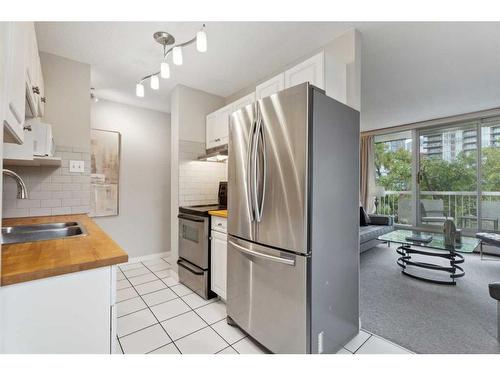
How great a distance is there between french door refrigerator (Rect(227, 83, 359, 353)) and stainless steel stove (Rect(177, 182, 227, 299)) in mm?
637

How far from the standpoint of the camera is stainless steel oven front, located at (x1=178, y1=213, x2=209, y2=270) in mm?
2386

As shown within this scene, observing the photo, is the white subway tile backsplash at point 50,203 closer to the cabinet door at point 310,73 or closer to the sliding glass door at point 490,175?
the cabinet door at point 310,73

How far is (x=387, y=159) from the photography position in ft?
18.2

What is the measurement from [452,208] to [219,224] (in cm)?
490

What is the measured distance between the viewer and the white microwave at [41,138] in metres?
1.58

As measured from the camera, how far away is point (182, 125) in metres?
2.98

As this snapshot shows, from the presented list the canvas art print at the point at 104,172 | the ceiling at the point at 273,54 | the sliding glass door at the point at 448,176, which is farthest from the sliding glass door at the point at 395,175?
the canvas art print at the point at 104,172

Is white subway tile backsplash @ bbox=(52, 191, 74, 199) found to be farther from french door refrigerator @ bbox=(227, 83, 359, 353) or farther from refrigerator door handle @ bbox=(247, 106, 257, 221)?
refrigerator door handle @ bbox=(247, 106, 257, 221)

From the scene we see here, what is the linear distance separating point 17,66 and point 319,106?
4.87ft

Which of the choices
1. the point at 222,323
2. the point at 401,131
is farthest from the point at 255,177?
the point at 401,131

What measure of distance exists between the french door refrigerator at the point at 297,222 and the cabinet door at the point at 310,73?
0.30 m

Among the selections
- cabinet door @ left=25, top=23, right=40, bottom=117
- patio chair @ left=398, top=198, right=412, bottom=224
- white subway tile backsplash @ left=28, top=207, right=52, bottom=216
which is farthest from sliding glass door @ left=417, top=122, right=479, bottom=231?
white subway tile backsplash @ left=28, top=207, right=52, bottom=216

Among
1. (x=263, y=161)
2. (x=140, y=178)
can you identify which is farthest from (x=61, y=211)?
(x=263, y=161)

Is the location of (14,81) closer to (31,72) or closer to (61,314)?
(31,72)
